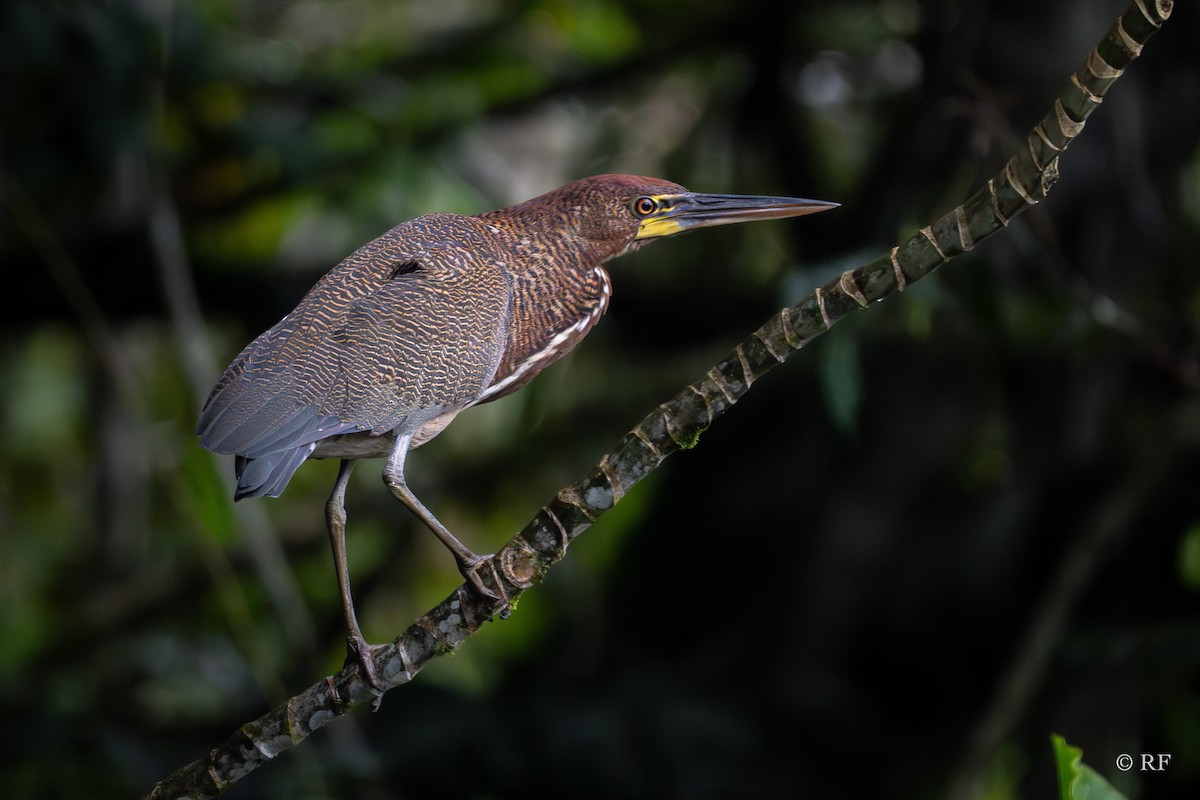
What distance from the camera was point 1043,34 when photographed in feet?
8.56

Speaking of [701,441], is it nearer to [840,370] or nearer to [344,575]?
[840,370]

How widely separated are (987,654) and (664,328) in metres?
1.10

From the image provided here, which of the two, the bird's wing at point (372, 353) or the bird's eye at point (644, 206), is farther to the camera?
the bird's eye at point (644, 206)

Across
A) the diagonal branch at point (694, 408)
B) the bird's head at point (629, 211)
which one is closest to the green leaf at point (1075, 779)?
the diagonal branch at point (694, 408)

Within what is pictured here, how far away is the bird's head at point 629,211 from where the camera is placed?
3.46 feet

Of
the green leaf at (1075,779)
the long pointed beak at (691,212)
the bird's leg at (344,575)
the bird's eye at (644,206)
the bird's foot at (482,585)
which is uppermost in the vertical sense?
the bird's eye at (644,206)

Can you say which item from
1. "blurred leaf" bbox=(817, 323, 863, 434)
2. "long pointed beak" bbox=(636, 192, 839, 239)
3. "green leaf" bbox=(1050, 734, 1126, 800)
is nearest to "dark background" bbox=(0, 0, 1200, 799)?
"blurred leaf" bbox=(817, 323, 863, 434)

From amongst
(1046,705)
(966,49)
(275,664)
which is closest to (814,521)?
(1046,705)

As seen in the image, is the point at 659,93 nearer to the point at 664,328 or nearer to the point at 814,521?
the point at 664,328

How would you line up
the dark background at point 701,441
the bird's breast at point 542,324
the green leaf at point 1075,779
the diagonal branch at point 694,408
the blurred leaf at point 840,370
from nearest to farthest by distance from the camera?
the diagonal branch at point 694,408 < the bird's breast at point 542,324 < the green leaf at point 1075,779 < the blurred leaf at point 840,370 < the dark background at point 701,441

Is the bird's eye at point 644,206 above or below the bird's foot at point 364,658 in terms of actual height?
above

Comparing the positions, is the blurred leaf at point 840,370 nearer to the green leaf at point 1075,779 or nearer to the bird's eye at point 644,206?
the green leaf at point 1075,779

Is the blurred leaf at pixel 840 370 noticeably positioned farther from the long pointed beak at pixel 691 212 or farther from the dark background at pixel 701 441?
the long pointed beak at pixel 691 212

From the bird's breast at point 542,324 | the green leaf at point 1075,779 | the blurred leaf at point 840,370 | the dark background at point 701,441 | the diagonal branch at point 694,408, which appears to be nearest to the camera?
the diagonal branch at point 694,408
